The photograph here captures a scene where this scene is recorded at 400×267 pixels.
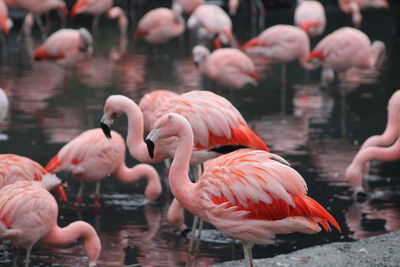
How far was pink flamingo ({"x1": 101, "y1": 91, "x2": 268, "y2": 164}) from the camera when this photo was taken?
5.27m

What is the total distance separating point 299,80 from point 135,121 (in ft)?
24.0

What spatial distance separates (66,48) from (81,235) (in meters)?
7.45

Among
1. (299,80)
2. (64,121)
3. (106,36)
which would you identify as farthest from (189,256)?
(106,36)

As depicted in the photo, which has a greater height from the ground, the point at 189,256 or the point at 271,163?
the point at 271,163

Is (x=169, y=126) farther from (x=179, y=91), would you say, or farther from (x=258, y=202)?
(x=179, y=91)

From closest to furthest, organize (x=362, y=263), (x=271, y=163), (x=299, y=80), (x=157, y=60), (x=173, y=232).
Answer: (x=271, y=163) → (x=362, y=263) → (x=173, y=232) → (x=299, y=80) → (x=157, y=60)

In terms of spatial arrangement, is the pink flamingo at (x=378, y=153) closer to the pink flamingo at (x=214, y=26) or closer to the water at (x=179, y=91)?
the water at (x=179, y=91)

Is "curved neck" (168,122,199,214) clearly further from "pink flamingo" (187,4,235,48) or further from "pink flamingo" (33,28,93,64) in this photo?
"pink flamingo" (187,4,235,48)

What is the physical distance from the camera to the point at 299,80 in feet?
40.3

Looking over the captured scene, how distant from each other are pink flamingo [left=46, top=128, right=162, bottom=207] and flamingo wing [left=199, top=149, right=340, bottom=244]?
2.07m

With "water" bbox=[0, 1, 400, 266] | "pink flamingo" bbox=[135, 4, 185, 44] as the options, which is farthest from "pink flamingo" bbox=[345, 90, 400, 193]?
"pink flamingo" bbox=[135, 4, 185, 44]

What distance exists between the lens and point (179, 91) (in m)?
10.8

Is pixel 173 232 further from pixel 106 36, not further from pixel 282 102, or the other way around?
pixel 106 36

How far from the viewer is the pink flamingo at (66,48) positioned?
39.4 ft
